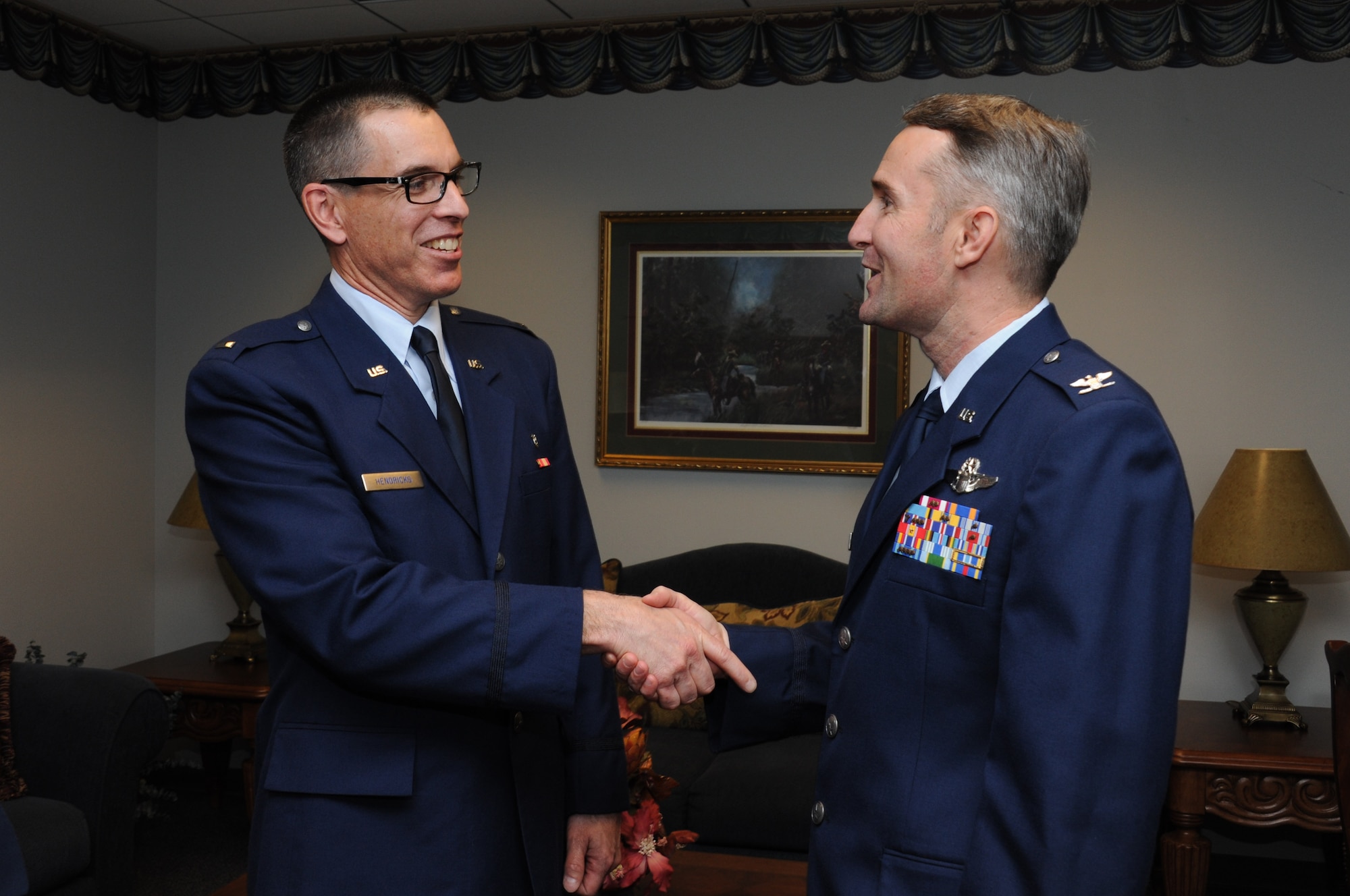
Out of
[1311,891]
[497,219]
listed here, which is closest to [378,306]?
[497,219]

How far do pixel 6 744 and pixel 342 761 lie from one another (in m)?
2.38

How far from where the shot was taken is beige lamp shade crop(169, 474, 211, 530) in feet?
14.6

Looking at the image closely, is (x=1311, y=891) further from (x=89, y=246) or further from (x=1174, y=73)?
(x=89, y=246)

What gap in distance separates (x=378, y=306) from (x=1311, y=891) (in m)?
3.91

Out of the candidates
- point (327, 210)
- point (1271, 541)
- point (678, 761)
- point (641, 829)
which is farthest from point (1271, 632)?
point (327, 210)

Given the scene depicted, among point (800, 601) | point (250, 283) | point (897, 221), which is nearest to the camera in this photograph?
point (897, 221)

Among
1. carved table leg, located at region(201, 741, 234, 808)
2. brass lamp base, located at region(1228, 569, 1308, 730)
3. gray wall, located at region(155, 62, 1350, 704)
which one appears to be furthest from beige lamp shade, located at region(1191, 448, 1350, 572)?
carved table leg, located at region(201, 741, 234, 808)

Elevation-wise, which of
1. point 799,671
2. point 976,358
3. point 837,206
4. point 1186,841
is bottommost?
point 1186,841

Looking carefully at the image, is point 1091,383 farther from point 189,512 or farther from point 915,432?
point 189,512

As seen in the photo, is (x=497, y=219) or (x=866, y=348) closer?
(x=866, y=348)

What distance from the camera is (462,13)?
174 inches

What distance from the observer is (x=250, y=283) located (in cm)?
502

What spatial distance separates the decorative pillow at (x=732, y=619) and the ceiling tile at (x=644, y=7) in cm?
228

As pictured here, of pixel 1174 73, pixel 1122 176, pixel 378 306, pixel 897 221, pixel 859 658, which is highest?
pixel 1174 73
